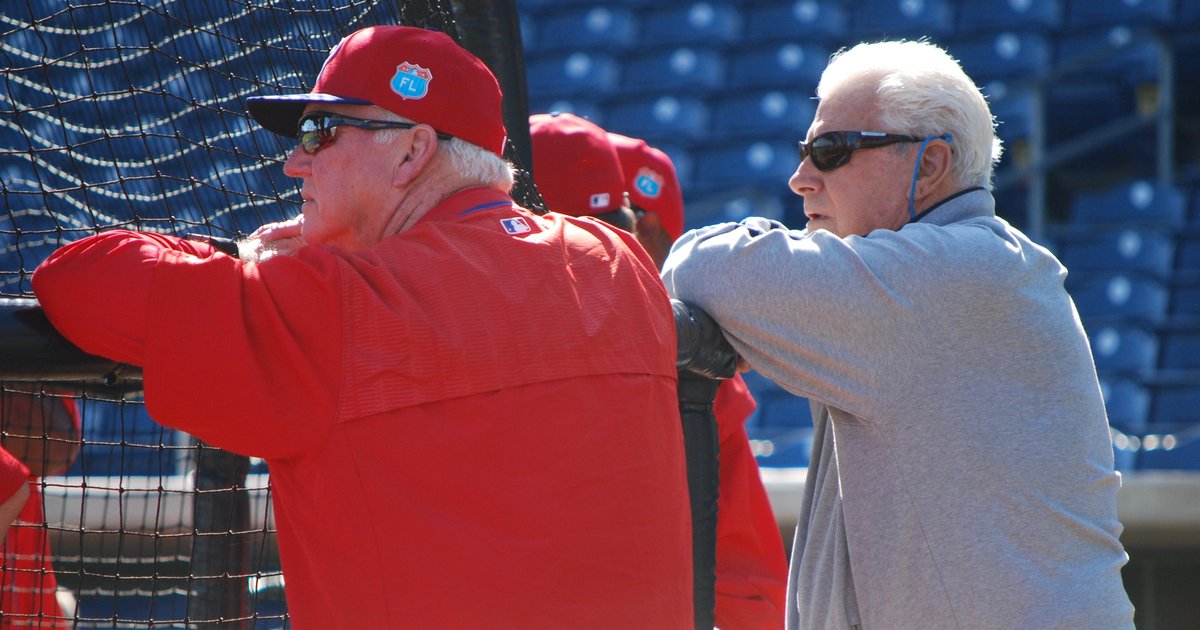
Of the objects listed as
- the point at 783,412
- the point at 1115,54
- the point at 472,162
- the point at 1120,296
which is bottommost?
the point at 783,412

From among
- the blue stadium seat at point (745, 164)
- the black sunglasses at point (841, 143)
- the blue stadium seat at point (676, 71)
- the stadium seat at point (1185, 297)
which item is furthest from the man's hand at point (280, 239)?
the blue stadium seat at point (676, 71)

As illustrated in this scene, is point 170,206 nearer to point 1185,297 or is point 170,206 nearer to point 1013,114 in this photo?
point 1185,297

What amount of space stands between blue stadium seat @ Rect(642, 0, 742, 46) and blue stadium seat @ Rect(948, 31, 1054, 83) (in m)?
1.50

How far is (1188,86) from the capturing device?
22.2 ft

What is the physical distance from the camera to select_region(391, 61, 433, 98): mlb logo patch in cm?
140

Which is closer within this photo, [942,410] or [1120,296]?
[942,410]

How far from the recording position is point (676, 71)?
25.5 feet

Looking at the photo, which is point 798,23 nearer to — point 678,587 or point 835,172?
point 835,172

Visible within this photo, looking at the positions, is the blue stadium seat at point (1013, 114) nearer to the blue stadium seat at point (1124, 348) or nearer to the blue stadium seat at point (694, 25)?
the blue stadium seat at point (1124, 348)

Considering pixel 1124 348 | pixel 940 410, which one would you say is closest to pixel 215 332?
pixel 940 410

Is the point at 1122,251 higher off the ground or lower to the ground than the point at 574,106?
lower

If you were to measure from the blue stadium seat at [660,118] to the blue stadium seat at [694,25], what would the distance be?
1.73ft

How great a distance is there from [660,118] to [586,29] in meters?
1.16

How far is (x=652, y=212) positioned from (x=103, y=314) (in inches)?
58.9
